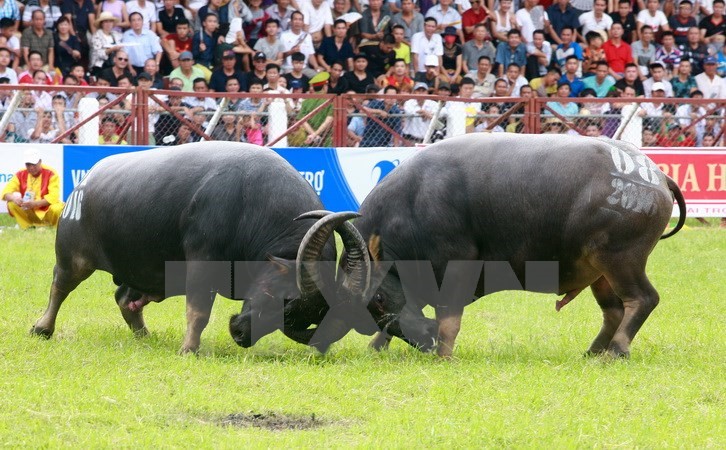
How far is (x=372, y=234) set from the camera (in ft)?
27.3

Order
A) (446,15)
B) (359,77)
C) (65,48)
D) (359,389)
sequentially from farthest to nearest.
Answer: (446,15) → (359,77) → (65,48) → (359,389)

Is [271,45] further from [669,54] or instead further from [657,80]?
[669,54]

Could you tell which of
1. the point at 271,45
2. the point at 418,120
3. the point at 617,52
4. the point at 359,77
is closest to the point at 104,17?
the point at 271,45

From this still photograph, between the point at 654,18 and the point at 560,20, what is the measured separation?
194cm

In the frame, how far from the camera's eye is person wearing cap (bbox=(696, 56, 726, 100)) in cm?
1970

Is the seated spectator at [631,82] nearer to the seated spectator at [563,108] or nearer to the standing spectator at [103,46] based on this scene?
the seated spectator at [563,108]

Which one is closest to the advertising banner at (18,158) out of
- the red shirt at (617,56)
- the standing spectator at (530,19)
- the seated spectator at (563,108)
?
the seated spectator at (563,108)

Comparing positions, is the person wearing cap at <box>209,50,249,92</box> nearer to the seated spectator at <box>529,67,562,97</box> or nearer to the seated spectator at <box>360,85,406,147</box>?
the seated spectator at <box>360,85,406,147</box>

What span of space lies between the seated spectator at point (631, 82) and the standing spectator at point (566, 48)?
116 centimetres

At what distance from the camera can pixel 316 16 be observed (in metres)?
19.5

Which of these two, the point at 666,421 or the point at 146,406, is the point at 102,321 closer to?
the point at 146,406

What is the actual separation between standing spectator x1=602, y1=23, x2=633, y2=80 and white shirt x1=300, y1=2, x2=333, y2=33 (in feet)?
16.8

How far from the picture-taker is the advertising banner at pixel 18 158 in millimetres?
14562

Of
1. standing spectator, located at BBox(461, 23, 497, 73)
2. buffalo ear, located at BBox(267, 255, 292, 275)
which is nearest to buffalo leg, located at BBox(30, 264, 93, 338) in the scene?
buffalo ear, located at BBox(267, 255, 292, 275)
